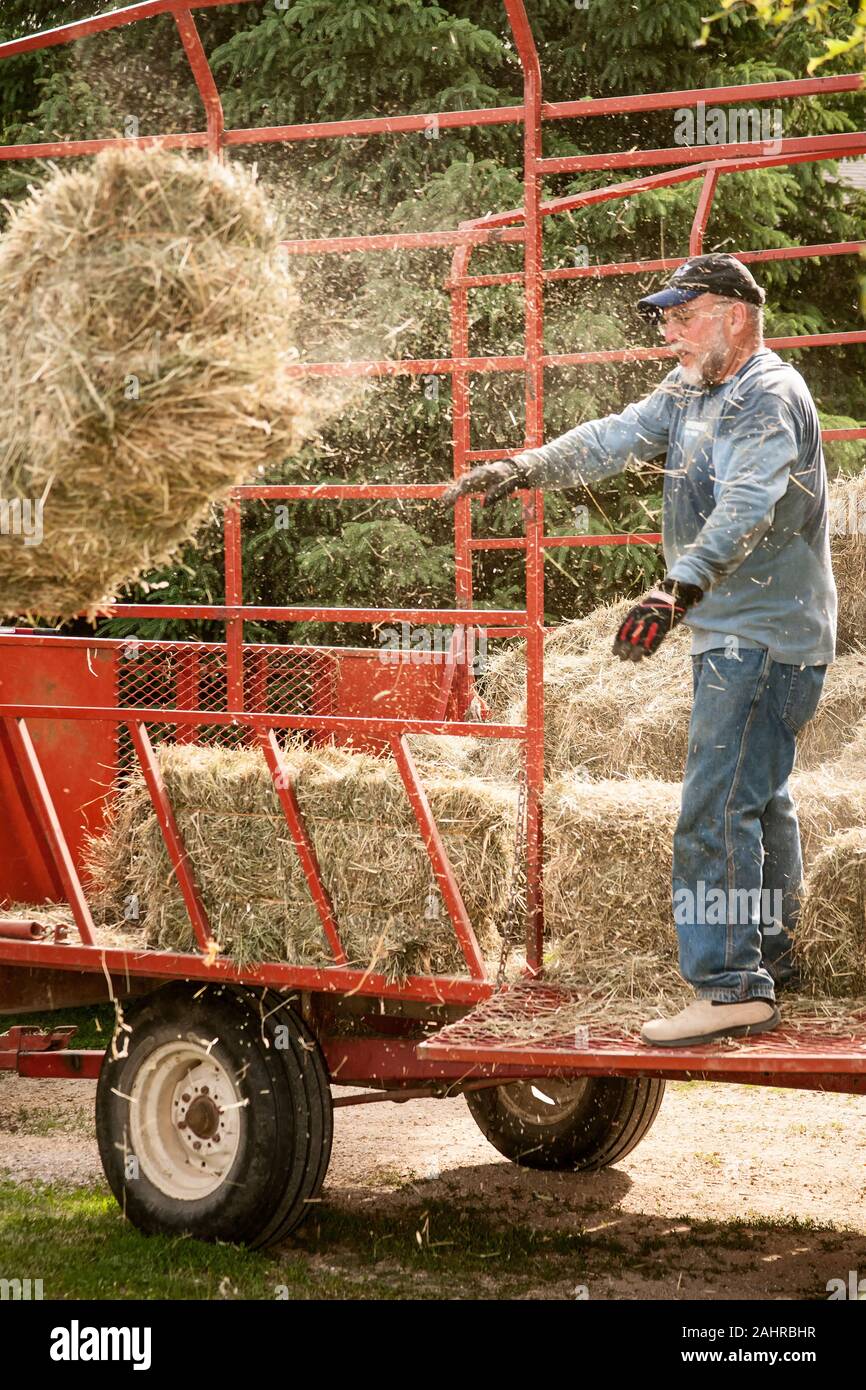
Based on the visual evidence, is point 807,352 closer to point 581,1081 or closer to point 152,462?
point 581,1081

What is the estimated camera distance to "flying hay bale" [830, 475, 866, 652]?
22.2 ft

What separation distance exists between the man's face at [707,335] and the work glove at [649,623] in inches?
26.9

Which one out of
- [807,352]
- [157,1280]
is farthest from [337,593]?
[157,1280]

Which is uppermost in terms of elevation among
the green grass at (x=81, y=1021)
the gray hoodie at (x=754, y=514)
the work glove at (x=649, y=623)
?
the gray hoodie at (x=754, y=514)

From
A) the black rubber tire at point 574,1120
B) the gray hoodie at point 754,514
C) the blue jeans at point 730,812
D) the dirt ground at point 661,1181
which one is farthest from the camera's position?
the black rubber tire at point 574,1120

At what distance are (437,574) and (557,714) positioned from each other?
13.6 ft

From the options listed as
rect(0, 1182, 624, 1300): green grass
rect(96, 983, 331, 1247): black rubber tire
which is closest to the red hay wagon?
rect(96, 983, 331, 1247): black rubber tire

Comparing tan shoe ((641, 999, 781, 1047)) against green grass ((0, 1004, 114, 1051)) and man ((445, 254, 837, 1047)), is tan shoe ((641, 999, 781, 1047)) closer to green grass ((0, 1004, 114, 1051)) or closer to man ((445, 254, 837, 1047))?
man ((445, 254, 837, 1047))

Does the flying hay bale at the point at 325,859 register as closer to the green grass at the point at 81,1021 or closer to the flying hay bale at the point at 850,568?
the flying hay bale at the point at 850,568

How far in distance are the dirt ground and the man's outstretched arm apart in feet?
7.71

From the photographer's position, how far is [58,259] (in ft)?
11.7

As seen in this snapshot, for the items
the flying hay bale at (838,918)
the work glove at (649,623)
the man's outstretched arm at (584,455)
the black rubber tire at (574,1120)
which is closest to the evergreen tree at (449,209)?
the black rubber tire at (574,1120)

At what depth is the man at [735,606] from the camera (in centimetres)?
418
